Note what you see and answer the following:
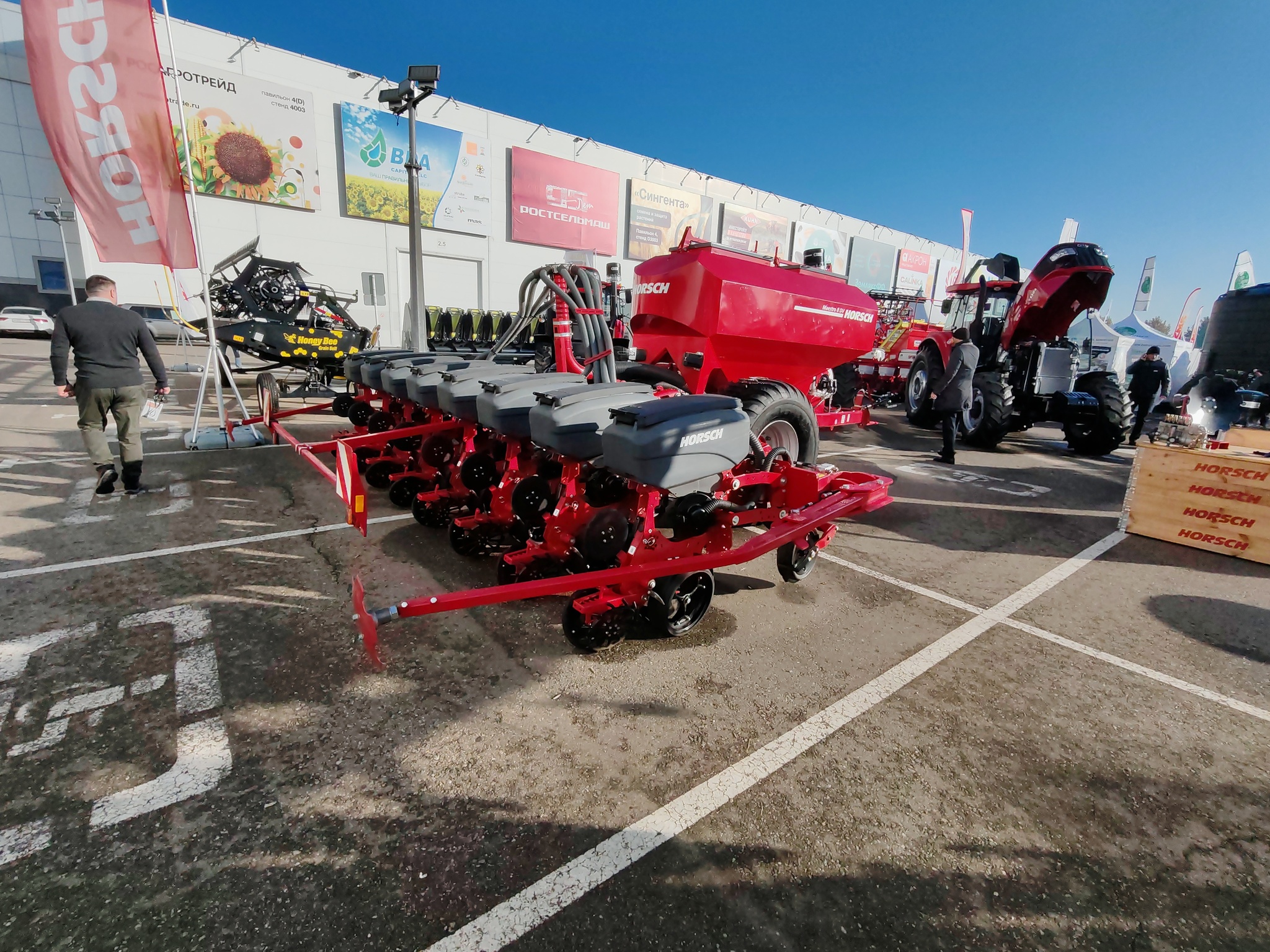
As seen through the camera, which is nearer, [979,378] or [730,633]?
[730,633]

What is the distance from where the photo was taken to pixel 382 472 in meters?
5.54

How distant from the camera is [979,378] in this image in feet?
30.5

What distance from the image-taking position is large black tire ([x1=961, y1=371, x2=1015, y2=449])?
905cm

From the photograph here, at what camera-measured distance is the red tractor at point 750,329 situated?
4.60 metres

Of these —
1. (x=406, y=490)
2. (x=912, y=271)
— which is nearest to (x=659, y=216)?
(x=912, y=271)

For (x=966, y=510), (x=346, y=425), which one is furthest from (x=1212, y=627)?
(x=346, y=425)

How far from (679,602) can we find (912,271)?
159ft

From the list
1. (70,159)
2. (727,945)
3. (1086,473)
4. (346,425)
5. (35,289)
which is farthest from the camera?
(35,289)

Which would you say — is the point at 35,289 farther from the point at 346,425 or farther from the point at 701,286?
the point at 701,286

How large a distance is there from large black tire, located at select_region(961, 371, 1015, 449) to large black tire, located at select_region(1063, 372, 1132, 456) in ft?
3.43

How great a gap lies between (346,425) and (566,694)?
301 inches

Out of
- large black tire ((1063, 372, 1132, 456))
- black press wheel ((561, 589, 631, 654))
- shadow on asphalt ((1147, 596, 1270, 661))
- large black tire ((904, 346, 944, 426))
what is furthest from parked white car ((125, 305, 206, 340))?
shadow on asphalt ((1147, 596, 1270, 661))

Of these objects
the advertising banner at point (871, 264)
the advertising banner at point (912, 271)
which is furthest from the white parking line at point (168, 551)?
the advertising banner at point (912, 271)

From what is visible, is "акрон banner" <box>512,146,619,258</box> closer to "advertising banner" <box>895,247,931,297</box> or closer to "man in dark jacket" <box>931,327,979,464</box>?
"man in dark jacket" <box>931,327,979,464</box>
